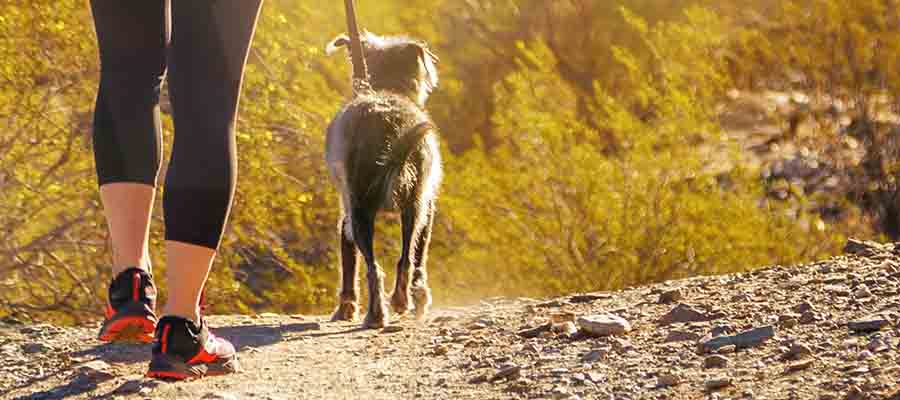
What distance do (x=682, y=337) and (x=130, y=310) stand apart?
1.59 metres

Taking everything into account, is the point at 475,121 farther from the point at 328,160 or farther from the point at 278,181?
the point at 328,160

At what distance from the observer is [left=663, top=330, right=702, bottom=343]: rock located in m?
3.79

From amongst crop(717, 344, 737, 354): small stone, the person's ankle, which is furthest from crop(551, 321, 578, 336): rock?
the person's ankle

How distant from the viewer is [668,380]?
10.9 feet

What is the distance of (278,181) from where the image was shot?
8.49 metres

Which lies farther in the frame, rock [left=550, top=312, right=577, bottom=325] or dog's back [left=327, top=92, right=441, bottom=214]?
dog's back [left=327, top=92, right=441, bottom=214]

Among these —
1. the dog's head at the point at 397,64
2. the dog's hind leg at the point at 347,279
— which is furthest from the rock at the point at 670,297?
the dog's head at the point at 397,64

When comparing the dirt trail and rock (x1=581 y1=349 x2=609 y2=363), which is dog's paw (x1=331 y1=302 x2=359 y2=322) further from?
rock (x1=581 y1=349 x2=609 y2=363)

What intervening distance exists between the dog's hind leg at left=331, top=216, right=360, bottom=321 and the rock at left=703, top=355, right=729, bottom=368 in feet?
8.23

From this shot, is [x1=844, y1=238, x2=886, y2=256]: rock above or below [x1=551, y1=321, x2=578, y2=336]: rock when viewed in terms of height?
above

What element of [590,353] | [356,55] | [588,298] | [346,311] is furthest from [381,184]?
[590,353]

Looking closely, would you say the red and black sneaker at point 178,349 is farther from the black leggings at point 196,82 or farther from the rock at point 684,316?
the rock at point 684,316

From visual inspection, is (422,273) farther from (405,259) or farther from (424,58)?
(424,58)

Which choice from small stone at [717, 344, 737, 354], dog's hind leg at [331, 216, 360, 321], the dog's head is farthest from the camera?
the dog's head
